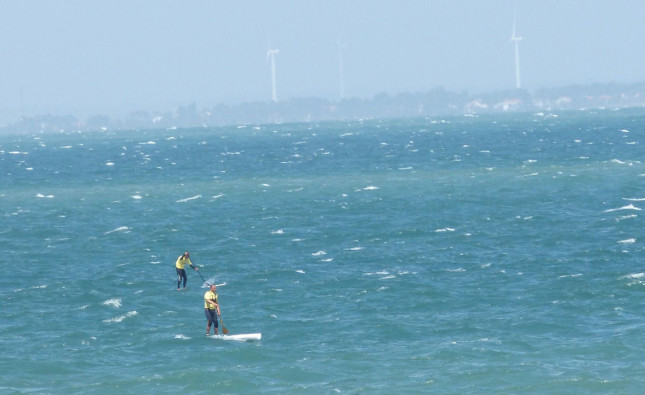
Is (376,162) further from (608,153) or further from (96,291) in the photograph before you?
(96,291)

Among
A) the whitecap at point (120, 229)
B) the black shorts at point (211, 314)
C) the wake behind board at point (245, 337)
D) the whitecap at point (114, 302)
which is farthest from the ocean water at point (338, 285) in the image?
the black shorts at point (211, 314)

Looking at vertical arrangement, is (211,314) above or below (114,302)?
above

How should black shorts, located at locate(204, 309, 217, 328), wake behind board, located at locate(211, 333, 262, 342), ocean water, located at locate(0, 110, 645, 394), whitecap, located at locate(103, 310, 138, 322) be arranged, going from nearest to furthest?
ocean water, located at locate(0, 110, 645, 394) → wake behind board, located at locate(211, 333, 262, 342) → black shorts, located at locate(204, 309, 217, 328) → whitecap, located at locate(103, 310, 138, 322)

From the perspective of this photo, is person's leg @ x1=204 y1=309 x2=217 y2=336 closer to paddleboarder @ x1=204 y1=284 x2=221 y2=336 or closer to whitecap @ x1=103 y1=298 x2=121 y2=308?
paddleboarder @ x1=204 y1=284 x2=221 y2=336

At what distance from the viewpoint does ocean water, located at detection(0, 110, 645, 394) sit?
40438 mm

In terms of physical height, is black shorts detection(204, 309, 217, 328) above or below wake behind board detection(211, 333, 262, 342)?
above

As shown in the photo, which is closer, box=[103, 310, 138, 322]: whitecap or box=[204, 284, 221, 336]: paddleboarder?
box=[204, 284, 221, 336]: paddleboarder

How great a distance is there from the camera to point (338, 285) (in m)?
53.8

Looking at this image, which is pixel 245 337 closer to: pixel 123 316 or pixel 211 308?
pixel 211 308

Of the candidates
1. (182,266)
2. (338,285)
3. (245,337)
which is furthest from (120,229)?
(245,337)

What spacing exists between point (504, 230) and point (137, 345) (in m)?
29.2

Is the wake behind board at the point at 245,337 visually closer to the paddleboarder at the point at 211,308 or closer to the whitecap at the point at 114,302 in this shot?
the paddleboarder at the point at 211,308

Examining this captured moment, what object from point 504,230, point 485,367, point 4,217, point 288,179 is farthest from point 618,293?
point 288,179

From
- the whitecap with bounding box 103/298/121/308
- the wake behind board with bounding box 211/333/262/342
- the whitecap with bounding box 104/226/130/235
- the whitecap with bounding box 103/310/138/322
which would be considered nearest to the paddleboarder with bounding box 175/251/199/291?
the whitecap with bounding box 103/298/121/308
